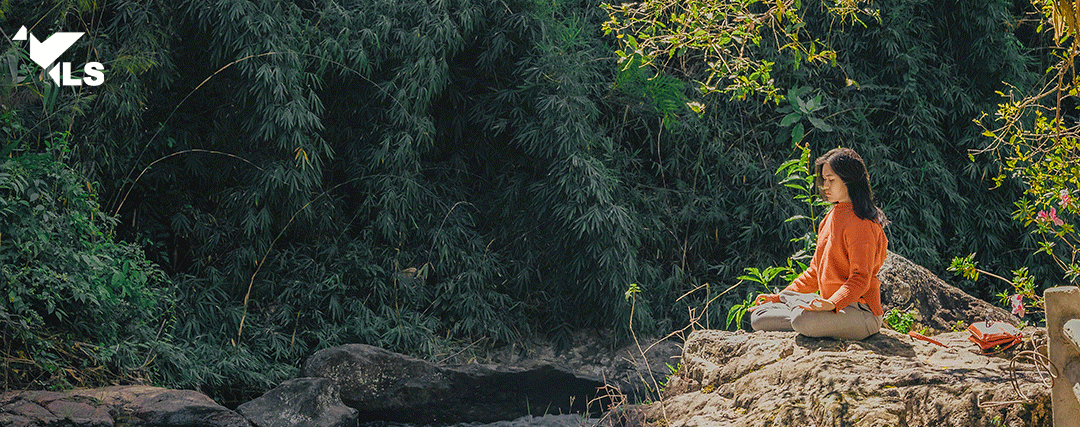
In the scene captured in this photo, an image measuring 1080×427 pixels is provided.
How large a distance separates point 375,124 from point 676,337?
2601 millimetres

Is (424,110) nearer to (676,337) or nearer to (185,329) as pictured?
(185,329)

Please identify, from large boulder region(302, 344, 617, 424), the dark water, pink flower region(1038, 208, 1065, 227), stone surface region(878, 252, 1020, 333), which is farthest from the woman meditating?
the dark water

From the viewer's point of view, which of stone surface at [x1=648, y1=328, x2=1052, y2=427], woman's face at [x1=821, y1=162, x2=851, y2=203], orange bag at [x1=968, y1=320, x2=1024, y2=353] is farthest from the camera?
woman's face at [x1=821, y1=162, x2=851, y2=203]

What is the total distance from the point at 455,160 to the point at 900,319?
122 inches

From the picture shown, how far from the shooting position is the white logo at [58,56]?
383 cm

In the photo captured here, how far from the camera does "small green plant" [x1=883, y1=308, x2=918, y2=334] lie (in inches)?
120

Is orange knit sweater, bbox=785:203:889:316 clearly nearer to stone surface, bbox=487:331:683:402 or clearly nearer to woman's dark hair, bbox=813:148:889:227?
woman's dark hair, bbox=813:148:889:227

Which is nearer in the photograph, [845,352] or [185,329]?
[845,352]

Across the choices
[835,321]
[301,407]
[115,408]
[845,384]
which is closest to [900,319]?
[835,321]

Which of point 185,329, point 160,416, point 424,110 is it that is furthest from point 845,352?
point 185,329

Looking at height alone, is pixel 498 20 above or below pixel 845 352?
above

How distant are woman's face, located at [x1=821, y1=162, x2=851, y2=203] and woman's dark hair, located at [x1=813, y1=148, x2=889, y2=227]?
0.01 m

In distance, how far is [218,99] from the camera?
4578 millimetres

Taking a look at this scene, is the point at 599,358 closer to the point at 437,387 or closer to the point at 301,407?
the point at 437,387
